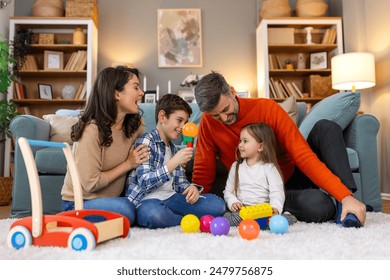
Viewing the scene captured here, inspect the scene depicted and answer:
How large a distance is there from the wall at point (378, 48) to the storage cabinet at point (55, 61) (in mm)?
2967

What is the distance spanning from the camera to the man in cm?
155

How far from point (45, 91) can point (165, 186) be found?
3362 mm

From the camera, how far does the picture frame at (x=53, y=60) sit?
4.57 m

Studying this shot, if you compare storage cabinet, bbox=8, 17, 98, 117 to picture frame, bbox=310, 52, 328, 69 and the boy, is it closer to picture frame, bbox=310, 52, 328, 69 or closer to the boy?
picture frame, bbox=310, 52, 328, 69

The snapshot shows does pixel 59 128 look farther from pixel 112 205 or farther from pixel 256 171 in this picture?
pixel 256 171

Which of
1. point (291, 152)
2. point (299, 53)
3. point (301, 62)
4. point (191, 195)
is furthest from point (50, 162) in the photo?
point (299, 53)

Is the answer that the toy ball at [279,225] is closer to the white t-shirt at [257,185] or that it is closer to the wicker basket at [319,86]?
the white t-shirt at [257,185]

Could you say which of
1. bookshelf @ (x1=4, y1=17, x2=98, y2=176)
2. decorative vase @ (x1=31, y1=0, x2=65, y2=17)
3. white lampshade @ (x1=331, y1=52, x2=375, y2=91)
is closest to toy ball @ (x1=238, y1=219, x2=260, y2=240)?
white lampshade @ (x1=331, y1=52, x2=375, y2=91)

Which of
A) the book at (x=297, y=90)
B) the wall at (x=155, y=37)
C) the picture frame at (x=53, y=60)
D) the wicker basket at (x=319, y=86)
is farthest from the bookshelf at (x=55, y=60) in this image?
the wicker basket at (x=319, y=86)

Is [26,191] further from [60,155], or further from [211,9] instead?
[211,9]

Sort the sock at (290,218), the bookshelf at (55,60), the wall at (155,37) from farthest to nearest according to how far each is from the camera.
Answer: the wall at (155,37), the bookshelf at (55,60), the sock at (290,218)
